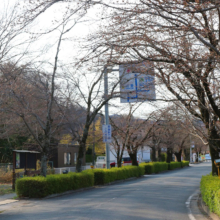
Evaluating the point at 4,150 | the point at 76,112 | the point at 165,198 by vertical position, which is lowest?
the point at 165,198

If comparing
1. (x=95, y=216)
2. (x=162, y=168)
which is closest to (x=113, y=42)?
(x=95, y=216)

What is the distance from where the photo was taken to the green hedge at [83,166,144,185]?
828 inches

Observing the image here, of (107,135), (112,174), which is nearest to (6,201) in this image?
(107,135)

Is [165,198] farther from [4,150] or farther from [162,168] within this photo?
[162,168]

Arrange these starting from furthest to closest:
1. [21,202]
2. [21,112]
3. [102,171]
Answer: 1. [102,171]
2. [21,112]
3. [21,202]

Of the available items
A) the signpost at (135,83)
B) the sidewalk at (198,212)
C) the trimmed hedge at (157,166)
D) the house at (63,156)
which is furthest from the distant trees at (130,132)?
the sidewalk at (198,212)

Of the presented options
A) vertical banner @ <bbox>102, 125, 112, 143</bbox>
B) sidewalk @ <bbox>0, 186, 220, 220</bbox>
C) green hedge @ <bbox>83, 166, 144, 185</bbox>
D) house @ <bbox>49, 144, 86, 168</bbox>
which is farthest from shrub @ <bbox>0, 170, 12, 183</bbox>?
house @ <bbox>49, 144, 86, 168</bbox>

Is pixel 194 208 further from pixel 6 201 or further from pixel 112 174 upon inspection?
pixel 112 174

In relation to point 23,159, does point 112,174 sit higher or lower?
lower

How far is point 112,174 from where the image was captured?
22938mm

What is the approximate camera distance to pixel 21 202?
1389 cm

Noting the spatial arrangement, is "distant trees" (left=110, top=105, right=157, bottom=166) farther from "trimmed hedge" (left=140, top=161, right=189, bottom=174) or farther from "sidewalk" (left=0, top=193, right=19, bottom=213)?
"sidewalk" (left=0, top=193, right=19, bottom=213)

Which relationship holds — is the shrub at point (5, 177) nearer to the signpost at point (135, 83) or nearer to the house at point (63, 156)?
the signpost at point (135, 83)

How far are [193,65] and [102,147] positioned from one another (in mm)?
44050
